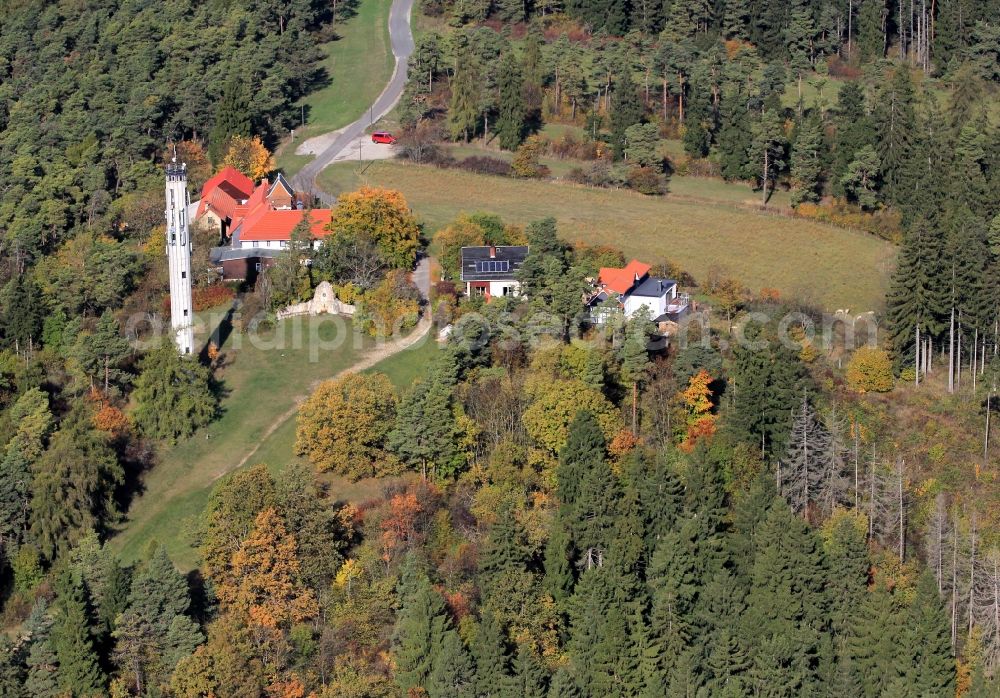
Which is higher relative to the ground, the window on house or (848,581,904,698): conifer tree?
the window on house

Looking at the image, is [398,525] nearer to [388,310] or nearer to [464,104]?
[388,310]

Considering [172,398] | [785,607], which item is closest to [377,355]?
[172,398]

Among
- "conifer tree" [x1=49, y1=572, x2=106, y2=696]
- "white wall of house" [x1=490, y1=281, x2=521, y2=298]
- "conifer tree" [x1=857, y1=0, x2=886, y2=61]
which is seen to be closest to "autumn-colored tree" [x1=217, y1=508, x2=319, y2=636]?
"conifer tree" [x1=49, y1=572, x2=106, y2=696]

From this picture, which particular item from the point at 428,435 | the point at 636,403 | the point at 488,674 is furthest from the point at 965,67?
the point at 488,674

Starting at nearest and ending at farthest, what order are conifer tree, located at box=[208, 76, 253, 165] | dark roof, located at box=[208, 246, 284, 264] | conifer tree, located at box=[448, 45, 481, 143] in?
dark roof, located at box=[208, 246, 284, 264] → conifer tree, located at box=[208, 76, 253, 165] → conifer tree, located at box=[448, 45, 481, 143]

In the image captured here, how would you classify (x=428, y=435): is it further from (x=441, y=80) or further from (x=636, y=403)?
(x=441, y=80)

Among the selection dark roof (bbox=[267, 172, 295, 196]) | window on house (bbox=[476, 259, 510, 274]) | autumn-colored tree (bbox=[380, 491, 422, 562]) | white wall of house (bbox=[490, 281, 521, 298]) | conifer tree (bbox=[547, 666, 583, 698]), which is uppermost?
dark roof (bbox=[267, 172, 295, 196])

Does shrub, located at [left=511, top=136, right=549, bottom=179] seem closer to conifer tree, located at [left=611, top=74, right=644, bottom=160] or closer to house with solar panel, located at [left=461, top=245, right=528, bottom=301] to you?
conifer tree, located at [left=611, top=74, right=644, bottom=160]
